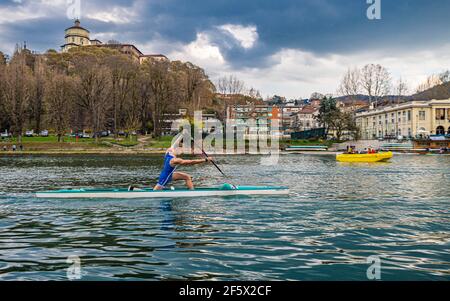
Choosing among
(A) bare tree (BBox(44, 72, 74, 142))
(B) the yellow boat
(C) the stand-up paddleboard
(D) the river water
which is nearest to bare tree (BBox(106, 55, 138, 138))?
(A) bare tree (BBox(44, 72, 74, 142))

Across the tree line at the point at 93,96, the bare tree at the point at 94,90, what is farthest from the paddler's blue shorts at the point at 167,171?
the tree line at the point at 93,96

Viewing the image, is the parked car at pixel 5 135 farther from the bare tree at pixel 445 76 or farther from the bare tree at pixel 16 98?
the bare tree at pixel 445 76

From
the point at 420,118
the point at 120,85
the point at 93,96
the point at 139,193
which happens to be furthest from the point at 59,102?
the point at 420,118

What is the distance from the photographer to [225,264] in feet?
27.3

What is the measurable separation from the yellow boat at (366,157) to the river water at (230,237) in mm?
28434

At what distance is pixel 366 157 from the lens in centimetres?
4619

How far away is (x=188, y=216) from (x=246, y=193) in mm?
4615

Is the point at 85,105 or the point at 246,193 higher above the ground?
the point at 85,105

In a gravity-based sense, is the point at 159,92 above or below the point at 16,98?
above

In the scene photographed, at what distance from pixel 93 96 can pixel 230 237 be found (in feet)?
238

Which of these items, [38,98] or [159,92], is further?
[159,92]

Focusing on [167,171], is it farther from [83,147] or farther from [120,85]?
[120,85]
